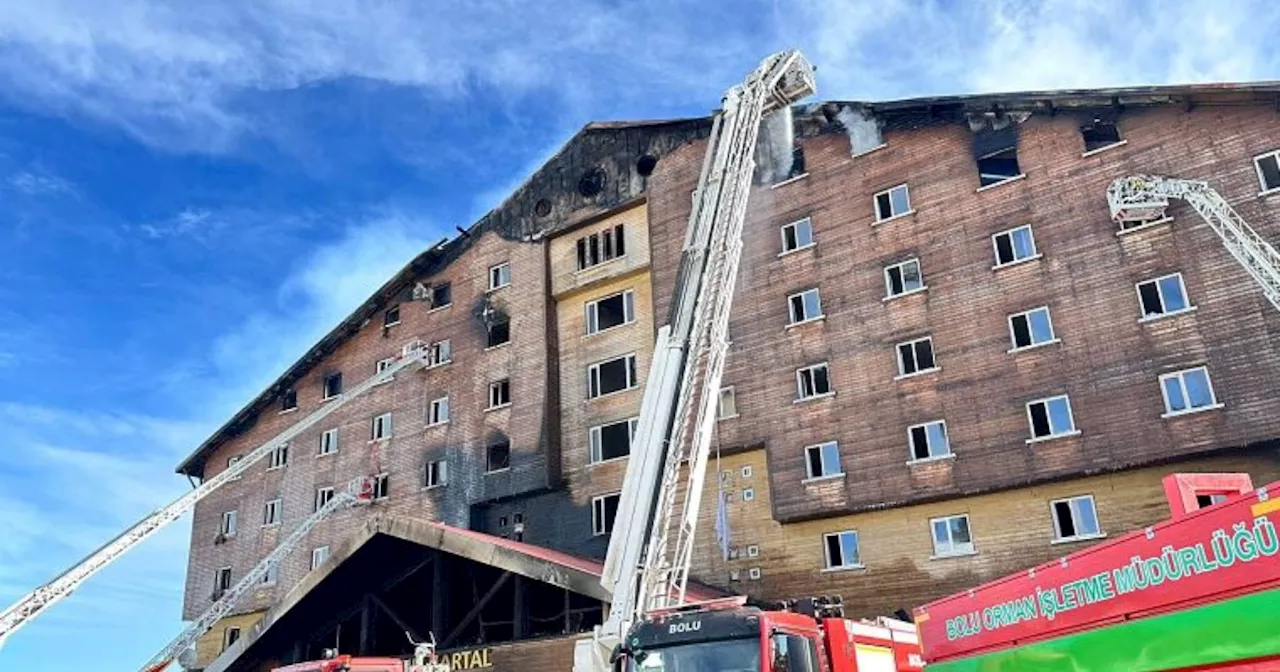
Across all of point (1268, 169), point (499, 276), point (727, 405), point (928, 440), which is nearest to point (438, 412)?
point (499, 276)

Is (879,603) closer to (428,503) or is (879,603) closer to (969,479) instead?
(969,479)

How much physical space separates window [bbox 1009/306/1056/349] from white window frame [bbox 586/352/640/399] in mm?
13020

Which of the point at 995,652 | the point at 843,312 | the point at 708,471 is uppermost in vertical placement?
the point at 843,312

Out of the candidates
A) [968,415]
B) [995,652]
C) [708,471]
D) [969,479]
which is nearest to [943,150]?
[968,415]

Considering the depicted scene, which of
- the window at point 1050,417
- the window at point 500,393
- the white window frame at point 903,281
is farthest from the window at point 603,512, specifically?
the window at point 1050,417

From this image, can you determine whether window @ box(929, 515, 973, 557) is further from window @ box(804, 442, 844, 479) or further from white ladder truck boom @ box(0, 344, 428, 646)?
white ladder truck boom @ box(0, 344, 428, 646)

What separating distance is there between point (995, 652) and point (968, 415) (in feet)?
51.0

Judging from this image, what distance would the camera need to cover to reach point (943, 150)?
2827 centimetres

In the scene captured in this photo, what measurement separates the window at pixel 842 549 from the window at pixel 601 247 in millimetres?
13650

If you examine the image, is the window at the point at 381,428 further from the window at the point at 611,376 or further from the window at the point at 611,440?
the window at the point at 611,440

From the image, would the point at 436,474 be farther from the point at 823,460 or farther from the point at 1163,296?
the point at 1163,296

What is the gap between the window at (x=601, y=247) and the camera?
34781 millimetres

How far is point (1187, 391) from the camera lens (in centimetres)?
2236

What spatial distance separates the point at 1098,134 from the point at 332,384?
33506 millimetres
